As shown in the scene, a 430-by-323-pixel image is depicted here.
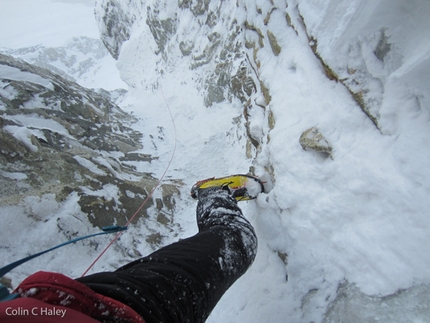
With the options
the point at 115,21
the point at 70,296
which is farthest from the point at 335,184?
the point at 115,21

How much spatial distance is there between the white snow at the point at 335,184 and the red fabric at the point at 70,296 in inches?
60.0

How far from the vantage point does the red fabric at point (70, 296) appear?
2.59 ft

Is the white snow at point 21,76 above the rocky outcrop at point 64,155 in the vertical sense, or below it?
above

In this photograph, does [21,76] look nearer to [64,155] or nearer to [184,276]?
[64,155]

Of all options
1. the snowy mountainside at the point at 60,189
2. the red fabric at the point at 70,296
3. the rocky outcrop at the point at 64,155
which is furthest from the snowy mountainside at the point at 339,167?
the rocky outcrop at the point at 64,155

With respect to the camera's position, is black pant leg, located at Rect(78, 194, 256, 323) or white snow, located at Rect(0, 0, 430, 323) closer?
black pant leg, located at Rect(78, 194, 256, 323)

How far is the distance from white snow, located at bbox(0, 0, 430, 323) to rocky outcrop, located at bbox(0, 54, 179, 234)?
14.3 inches

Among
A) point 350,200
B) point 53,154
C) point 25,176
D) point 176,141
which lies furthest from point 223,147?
point 350,200

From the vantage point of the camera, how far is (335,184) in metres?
1.87

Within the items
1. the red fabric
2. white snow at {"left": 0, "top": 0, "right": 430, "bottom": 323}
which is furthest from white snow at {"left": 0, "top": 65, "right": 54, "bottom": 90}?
the red fabric

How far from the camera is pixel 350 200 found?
1758mm

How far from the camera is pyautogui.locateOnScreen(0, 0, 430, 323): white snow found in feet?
4.77

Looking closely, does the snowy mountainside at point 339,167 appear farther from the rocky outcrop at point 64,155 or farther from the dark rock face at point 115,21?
the dark rock face at point 115,21

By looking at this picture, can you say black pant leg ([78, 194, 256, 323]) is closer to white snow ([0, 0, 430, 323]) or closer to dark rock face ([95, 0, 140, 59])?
white snow ([0, 0, 430, 323])
